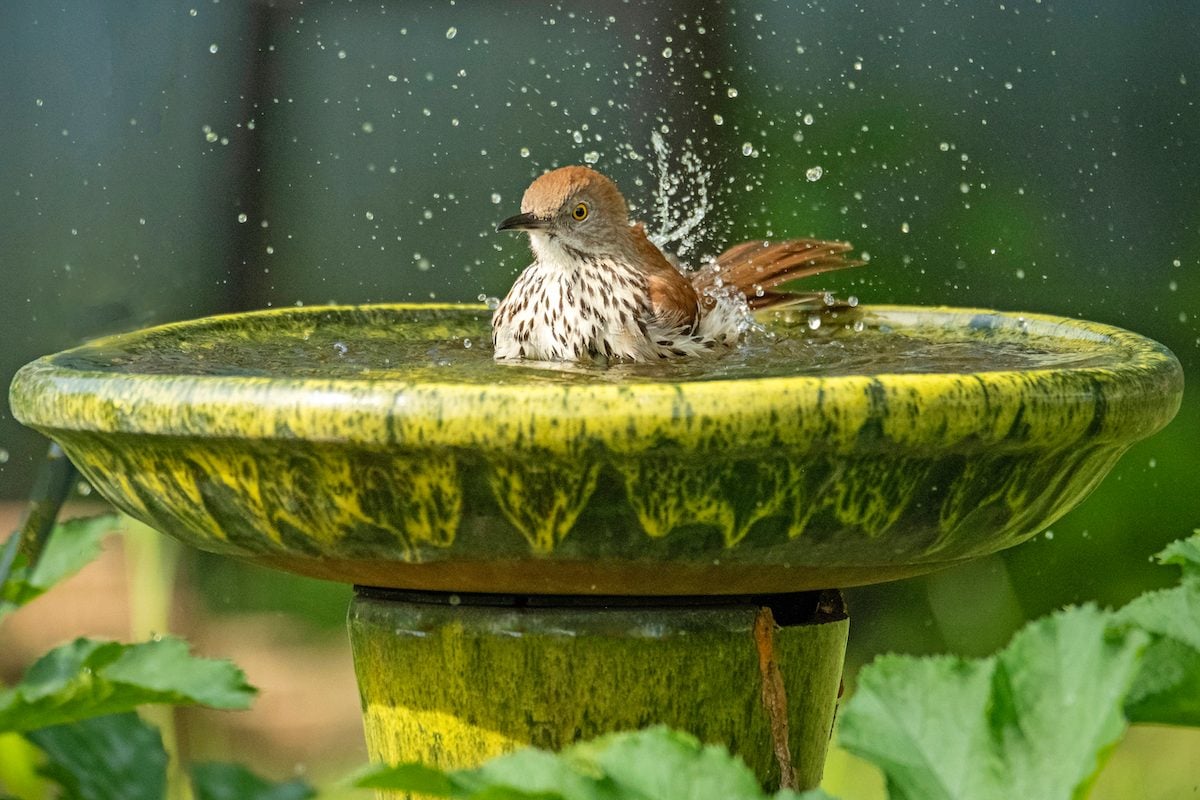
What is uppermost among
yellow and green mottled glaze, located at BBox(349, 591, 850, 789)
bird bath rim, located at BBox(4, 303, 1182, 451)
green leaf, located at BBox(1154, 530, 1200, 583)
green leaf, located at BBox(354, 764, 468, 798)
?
bird bath rim, located at BBox(4, 303, 1182, 451)

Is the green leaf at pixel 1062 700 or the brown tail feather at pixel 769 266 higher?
the brown tail feather at pixel 769 266

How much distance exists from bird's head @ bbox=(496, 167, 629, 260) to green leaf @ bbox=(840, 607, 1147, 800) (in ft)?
6.36

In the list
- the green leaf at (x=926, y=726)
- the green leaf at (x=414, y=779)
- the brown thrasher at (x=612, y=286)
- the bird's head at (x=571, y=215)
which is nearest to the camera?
the green leaf at (x=414, y=779)

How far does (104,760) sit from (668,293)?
1.81 metres

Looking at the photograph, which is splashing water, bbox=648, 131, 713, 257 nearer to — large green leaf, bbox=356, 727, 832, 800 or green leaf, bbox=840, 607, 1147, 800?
green leaf, bbox=840, 607, 1147, 800

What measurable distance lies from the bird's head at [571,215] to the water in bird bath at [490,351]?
260mm

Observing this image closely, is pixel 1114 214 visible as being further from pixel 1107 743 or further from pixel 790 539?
pixel 1107 743

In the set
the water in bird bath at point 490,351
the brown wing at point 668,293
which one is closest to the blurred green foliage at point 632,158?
the brown wing at point 668,293

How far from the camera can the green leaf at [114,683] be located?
1.38 metres

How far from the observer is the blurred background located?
508 centimetres

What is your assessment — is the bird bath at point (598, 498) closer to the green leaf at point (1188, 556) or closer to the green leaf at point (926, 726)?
the green leaf at point (1188, 556)

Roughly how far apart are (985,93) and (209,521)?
14.3 feet

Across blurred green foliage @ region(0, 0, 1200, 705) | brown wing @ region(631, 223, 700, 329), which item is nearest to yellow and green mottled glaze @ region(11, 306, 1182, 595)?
brown wing @ region(631, 223, 700, 329)

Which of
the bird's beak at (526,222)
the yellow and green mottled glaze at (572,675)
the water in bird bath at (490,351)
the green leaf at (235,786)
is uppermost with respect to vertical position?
the bird's beak at (526,222)
